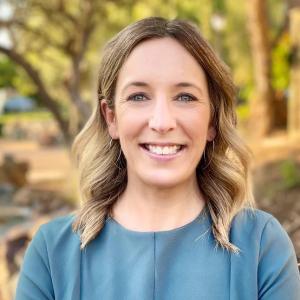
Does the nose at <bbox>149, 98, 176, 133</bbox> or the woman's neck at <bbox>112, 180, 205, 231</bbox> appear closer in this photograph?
the nose at <bbox>149, 98, 176, 133</bbox>

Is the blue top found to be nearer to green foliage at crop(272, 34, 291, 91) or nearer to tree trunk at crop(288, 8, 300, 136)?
tree trunk at crop(288, 8, 300, 136)

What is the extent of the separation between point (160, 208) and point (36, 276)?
35cm

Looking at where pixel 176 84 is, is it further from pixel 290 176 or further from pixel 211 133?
pixel 290 176

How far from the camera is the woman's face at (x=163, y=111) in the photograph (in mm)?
1523

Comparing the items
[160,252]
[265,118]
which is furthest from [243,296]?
[265,118]

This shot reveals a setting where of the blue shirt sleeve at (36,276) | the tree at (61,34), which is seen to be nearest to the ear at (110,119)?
the blue shirt sleeve at (36,276)

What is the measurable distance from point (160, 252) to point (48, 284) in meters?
0.28

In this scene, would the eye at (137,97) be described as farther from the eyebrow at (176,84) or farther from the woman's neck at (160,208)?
the woman's neck at (160,208)

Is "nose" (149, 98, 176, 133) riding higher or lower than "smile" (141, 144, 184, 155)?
higher

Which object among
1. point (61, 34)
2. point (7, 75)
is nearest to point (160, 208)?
point (61, 34)

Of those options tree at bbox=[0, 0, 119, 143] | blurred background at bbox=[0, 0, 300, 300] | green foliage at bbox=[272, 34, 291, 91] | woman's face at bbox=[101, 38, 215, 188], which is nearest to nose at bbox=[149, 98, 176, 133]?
woman's face at bbox=[101, 38, 215, 188]

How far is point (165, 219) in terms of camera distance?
63.6 inches

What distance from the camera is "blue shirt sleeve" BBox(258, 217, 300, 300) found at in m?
1.45

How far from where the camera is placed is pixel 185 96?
5.09ft
